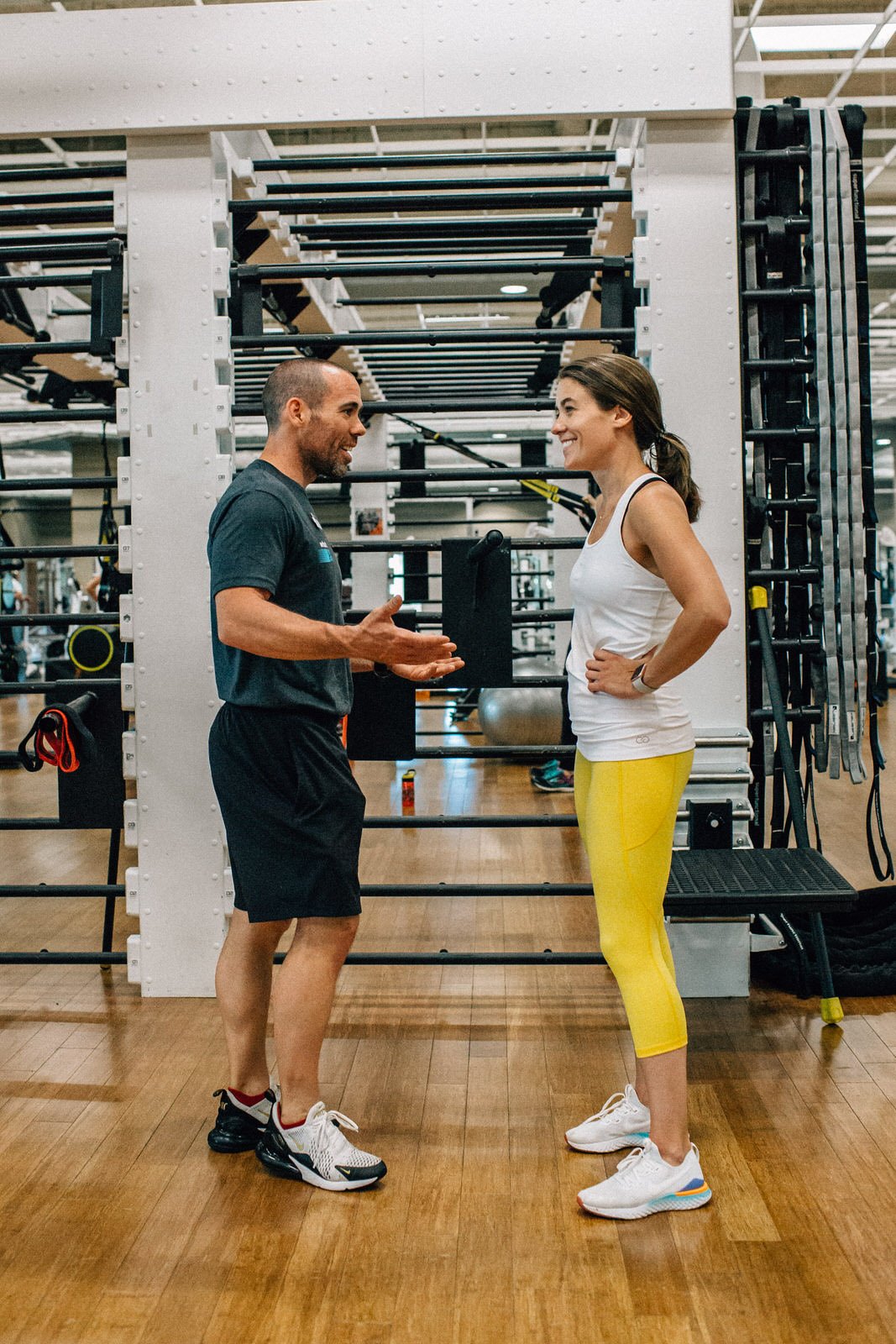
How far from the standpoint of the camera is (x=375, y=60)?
304 centimetres

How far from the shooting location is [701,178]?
A: 10.2 ft

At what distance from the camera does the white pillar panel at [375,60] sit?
9.86ft

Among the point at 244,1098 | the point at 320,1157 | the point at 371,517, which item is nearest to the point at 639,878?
the point at 320,1157

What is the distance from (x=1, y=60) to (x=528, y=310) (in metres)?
8.33

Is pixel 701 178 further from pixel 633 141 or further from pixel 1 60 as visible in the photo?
pixel 1 60

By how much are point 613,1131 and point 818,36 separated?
6.19 metres

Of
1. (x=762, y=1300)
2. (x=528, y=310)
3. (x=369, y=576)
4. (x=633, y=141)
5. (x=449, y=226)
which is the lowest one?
(x=762, y=1300)

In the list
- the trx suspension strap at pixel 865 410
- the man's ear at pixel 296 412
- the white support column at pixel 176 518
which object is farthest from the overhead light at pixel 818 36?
the man's ear at pixel 296 412

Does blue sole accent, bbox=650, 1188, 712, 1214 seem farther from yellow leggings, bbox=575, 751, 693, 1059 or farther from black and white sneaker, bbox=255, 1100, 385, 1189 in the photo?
black and white sneaker, bbox=255, 1100, 385, 1189

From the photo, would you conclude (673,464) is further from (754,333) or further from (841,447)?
(754,333)

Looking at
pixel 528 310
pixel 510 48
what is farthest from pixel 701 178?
pixel 528 310

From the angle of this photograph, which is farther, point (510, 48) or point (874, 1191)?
point (510, 48)

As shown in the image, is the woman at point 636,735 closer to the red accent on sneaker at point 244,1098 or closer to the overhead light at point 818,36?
the red accent on sneaker at point 244,1098

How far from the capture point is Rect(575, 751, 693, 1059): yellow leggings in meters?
2.04
